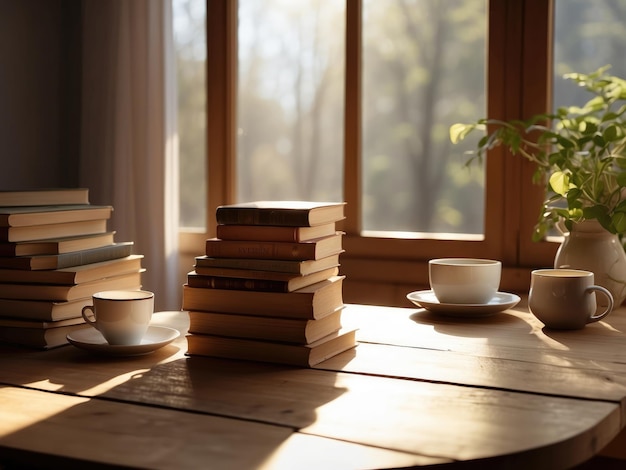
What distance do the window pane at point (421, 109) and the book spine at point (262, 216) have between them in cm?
114

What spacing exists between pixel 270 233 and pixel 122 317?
0.86ft

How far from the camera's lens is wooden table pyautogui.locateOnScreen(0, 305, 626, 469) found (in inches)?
32.8

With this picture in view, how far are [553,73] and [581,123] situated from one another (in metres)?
0.34

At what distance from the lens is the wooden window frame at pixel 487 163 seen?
209cm

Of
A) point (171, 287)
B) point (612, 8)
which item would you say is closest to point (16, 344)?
point (171, 287)

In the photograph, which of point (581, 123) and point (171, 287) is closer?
point (581, 123)

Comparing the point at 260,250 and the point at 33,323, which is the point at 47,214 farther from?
the point at 260,250

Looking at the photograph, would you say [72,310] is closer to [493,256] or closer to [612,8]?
[493,256]

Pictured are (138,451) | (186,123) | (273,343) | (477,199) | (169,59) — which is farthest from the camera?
(186,123)

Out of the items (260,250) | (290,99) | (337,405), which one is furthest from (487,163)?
(337,405)

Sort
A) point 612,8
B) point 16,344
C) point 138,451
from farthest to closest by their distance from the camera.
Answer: point 612,8
point 16,344
point 138,451

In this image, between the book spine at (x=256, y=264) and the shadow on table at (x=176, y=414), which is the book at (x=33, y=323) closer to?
the shadow on table at (x=176, y=414)

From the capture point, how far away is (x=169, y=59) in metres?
2.43

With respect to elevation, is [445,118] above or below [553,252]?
above
